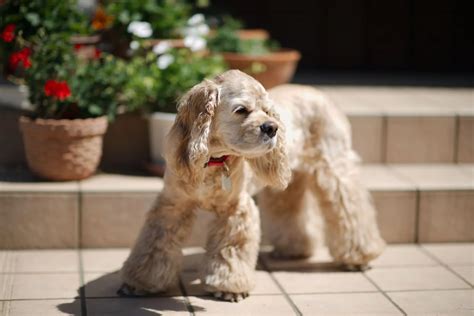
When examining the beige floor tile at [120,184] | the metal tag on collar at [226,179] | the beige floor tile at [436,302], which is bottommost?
the beige floor tile at [436,302]

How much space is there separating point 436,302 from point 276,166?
1147 millimetres

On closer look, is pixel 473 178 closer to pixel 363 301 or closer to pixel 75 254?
pixel 363 301

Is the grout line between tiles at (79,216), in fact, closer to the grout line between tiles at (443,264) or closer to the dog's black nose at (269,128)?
the dog's black nose at (269,128)

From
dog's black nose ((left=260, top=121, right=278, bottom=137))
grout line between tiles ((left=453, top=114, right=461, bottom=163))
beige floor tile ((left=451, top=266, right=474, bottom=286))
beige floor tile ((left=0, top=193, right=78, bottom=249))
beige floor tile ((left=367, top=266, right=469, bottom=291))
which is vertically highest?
dog's black nose ((left=260, top=121, right=278, bottom=137))

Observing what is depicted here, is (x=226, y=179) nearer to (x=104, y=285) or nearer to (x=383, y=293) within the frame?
(x=104, y=285)

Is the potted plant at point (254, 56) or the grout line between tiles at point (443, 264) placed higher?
the potted plant at point (254, 56)

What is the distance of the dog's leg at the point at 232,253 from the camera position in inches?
183

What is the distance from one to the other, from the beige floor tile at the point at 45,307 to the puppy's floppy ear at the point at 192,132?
2.89 feet

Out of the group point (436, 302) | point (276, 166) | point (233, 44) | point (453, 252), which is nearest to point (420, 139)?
point (453, 252)

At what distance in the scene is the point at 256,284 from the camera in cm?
497

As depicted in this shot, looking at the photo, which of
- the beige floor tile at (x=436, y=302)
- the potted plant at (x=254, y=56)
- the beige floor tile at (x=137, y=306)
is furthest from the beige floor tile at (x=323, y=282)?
the potted plant at (x=254, y=56)

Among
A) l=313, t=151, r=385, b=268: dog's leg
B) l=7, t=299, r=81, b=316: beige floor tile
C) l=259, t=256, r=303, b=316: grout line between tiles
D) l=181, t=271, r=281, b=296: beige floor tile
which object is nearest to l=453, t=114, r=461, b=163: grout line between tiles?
l=313, t=151, r=385, b=268: dog's leg

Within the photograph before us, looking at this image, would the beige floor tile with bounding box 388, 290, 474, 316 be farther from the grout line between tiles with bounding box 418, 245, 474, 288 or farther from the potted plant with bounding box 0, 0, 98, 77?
the potted plant with bounding box 0, 0, 98, 77

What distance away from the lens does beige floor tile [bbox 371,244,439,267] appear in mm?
5420
